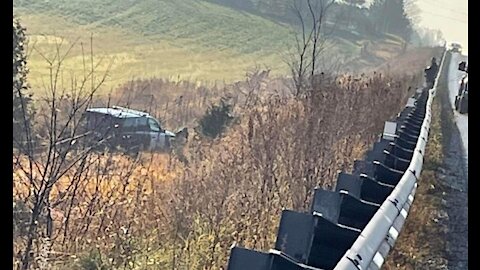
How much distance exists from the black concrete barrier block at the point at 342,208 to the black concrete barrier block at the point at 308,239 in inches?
15.2

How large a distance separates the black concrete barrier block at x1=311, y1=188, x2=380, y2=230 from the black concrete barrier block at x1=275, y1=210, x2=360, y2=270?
1.27 ft

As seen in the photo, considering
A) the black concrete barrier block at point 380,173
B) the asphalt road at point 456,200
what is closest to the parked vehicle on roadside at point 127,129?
the black concrete barrier block at point 380,173

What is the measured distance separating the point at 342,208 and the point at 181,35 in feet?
42.3

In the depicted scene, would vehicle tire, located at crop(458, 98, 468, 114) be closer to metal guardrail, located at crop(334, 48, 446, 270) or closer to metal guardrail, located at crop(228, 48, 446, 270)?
metal guardrail, located at crop(228, 48, 446, 270)

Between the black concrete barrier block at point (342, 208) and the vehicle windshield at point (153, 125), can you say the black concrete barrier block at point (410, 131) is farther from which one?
the black concrete barrier block at point (342, 208)

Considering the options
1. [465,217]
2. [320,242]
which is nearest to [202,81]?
[465,217]

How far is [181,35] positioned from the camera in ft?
52.6

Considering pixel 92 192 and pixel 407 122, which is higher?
pixel 407 122

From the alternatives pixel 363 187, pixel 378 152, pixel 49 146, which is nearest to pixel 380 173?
pixel 378 152

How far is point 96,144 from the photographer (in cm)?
563

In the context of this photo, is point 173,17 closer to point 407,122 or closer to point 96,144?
point 407,122

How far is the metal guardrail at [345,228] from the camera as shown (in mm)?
2314

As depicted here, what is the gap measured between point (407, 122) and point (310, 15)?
315cm

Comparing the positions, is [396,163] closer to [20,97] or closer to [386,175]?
[386,175]
